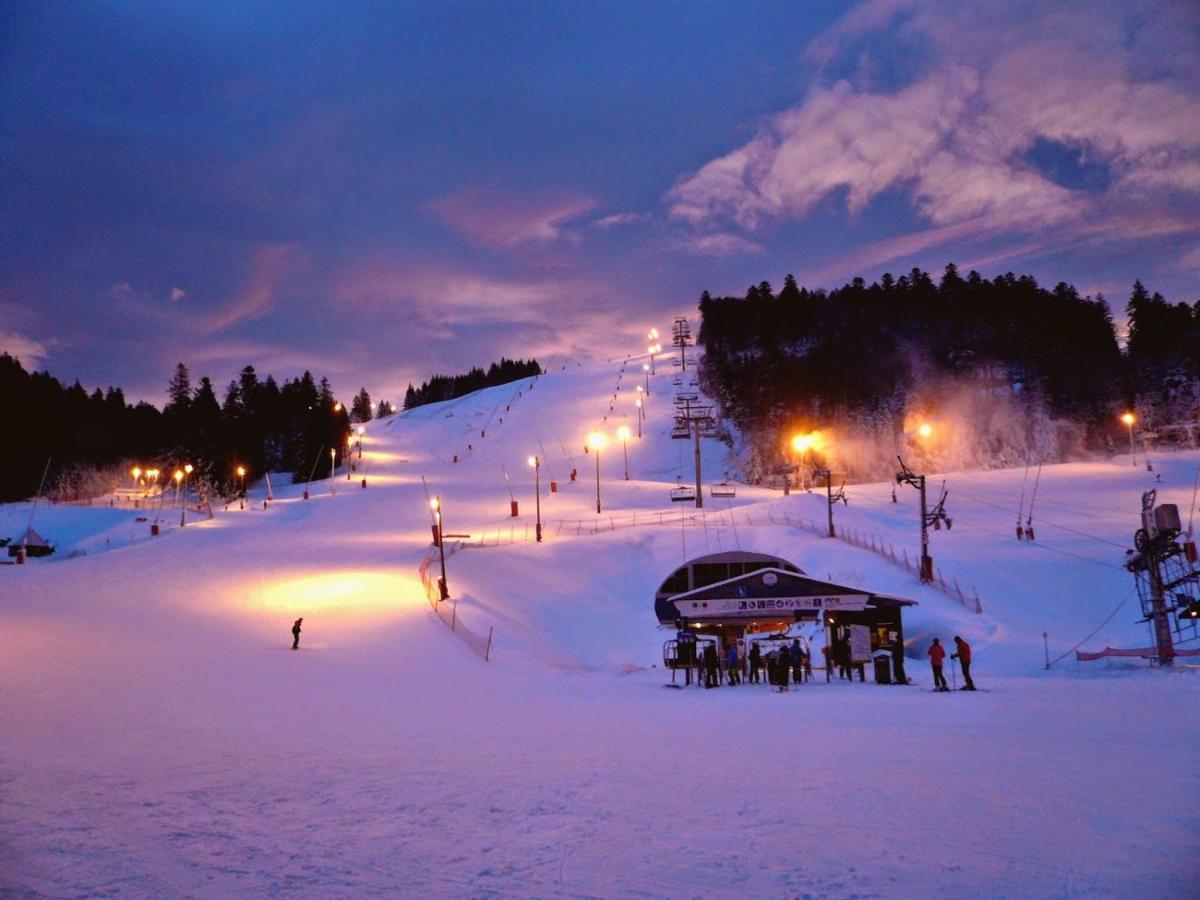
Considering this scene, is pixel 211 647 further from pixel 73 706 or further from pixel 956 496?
pixel 956 496

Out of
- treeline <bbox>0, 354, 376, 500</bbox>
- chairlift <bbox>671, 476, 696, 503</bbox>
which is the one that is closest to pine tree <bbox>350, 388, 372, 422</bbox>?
treeline <bbox>0, 354, 376, 500</bbox>

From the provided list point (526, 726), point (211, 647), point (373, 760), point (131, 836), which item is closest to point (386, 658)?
point (211, 647)

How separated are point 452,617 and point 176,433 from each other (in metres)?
81.2

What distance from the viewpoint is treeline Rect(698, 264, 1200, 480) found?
81.1 m

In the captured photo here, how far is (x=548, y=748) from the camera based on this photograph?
9.68 metres

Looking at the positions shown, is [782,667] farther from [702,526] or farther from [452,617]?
[702,526]

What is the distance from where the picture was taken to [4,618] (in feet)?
78.5

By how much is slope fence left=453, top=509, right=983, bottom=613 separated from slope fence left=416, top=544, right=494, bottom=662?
6.63 metres

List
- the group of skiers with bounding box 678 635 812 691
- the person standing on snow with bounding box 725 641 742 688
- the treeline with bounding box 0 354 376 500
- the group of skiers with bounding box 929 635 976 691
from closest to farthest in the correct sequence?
the group of skiers with bounding box 929 635 976 691, the group of skiers with bounding box 678 635 812 691, the person standing on snow with bounding box 725 641 742 688, the treeline with bounding box 0 354 376 500

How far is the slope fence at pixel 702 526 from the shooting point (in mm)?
32494

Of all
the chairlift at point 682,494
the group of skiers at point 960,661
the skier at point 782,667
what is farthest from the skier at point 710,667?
the chairlift at point 682,494

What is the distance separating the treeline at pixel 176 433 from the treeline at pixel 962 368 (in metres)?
54.7

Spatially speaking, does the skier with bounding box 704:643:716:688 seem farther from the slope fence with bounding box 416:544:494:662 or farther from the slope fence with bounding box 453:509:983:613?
the slope fence with bounding box 453:509:983:613

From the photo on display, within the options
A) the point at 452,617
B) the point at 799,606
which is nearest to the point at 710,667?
the point at 799,606
